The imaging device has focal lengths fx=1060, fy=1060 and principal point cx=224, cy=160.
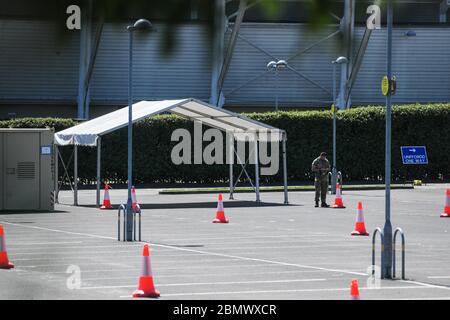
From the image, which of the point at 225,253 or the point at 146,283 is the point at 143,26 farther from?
the point at 225,253

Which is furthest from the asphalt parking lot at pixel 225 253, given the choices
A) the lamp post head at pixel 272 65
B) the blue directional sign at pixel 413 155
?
the blue directional sign at pixel 413 155

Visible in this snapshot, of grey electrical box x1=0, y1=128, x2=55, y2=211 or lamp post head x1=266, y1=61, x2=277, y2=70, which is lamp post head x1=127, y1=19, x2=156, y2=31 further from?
grey electrical box x1=0, y1=128, x2=55, y2=211

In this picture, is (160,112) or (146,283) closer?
(146,283)

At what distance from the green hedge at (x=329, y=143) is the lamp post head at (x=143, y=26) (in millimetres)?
43741

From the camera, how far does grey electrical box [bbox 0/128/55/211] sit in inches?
1215

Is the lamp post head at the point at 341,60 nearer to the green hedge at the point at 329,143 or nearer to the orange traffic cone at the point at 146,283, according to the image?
the orange traffic cone at the point at 146,283

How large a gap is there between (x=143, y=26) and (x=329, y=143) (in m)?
46.5

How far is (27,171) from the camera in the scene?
103 feet

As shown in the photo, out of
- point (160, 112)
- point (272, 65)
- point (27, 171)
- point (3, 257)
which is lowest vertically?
point (3, 257)

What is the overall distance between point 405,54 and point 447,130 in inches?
1824

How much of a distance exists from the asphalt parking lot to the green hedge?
13.9m

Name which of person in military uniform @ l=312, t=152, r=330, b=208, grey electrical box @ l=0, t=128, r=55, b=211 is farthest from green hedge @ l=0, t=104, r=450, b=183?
grey electrical box @ l=0, t=128, r=55, b=211

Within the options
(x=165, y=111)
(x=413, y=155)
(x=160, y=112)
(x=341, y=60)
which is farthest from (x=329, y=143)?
(x=341, y=60)

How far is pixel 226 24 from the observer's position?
277 centimetres
